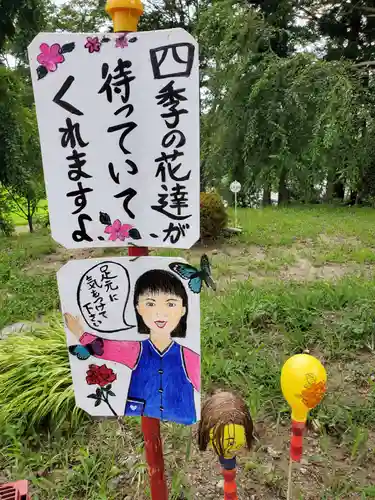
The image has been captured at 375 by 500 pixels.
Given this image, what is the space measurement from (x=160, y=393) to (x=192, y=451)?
2.43 ft

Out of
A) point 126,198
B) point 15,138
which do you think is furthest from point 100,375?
point 15,138

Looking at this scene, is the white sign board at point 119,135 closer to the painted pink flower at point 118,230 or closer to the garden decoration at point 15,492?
the painted pink flower at point 118,230

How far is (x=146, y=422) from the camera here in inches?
49.9

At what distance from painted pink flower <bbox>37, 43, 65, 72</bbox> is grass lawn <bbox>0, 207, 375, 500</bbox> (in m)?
1.47

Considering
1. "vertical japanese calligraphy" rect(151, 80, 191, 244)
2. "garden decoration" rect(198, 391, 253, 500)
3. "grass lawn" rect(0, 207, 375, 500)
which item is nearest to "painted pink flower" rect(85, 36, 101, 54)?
"vertical japanese calligraphy" rect(151, 80, 191, 244)

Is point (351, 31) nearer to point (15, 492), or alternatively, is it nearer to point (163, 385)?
point (163, 385)

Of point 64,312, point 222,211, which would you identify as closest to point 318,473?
point 64,312

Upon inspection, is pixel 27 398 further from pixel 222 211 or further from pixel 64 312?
pixel 222 211

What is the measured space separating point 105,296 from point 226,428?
48cm

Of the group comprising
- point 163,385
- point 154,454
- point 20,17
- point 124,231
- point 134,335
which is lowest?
point 154,454

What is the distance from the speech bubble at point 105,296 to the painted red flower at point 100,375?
0.41ft

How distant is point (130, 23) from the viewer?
3.35 feet

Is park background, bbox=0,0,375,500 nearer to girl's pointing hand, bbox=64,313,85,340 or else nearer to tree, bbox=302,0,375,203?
tree, bbox=302,0,375,203

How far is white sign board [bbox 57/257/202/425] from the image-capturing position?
112 centimetres
